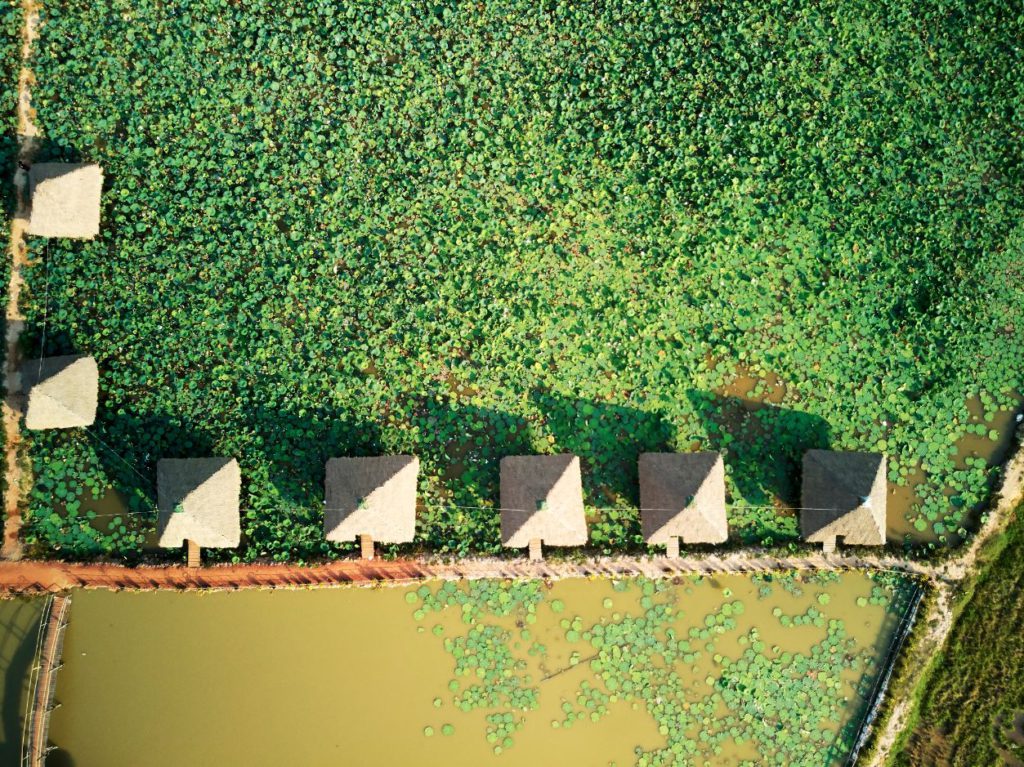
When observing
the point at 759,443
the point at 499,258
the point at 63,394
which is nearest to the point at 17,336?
the point at 63,394

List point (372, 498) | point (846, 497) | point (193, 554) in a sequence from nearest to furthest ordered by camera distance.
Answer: point (372, 498) → point (846, 497) → point (193, 554)

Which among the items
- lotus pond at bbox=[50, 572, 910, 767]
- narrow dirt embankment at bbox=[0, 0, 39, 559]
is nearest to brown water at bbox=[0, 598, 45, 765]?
lotus pond at bbox=[50, 572, 910, 767]

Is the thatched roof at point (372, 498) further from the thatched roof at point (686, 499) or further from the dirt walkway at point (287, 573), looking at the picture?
the thatched roof at point (686, 499)

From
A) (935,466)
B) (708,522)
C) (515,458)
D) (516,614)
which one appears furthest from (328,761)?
(935,466)

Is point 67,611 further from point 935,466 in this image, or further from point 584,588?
point 935,466

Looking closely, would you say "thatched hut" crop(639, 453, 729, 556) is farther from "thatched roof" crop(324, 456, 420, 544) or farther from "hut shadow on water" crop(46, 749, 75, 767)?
"hut shadow on water" crop(46, 749, 75, 767)

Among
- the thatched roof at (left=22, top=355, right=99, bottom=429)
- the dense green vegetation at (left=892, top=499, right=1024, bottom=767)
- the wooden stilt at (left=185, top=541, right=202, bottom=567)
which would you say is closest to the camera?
the thatched roof at (left=22, top=355, right=99, bottom=429)

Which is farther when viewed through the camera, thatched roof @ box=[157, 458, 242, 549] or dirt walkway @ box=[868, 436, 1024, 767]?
dirt walkway @ box=[868, 436, 1024, 767]

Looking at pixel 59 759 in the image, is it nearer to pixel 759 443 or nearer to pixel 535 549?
pixel 535 549
